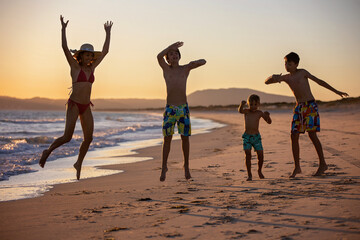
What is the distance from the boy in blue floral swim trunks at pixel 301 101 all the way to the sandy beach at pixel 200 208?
1.70 ft

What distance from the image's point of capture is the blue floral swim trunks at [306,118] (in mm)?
5848

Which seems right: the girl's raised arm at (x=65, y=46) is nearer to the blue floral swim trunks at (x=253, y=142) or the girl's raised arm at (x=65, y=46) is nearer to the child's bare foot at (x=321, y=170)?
the blue floral swim trunks at (x=253, y=142)

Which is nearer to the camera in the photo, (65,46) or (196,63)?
(65,46)

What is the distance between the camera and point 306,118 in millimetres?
5879

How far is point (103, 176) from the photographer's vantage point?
6891 mm

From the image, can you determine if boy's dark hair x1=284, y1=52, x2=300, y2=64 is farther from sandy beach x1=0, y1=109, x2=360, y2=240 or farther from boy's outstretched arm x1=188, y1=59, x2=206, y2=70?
sandy beach x1=0, y1=109, x2=360, y2=240

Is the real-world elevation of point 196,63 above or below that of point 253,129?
above

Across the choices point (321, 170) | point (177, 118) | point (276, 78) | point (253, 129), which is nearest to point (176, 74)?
point (177, 118)

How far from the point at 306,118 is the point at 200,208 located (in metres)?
2.71

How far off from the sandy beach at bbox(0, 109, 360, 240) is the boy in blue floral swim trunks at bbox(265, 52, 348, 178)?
0.52 meters

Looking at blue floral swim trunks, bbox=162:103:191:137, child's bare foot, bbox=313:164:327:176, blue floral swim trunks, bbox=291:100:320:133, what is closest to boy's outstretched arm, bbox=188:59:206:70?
blue floral swim trunks, bbox=162:103:191:137

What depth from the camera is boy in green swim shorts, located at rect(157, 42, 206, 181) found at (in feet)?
19.6

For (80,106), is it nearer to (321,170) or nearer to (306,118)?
(306,118)

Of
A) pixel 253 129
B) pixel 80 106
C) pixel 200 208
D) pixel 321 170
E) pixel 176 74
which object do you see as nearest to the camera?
pixel 200 208
